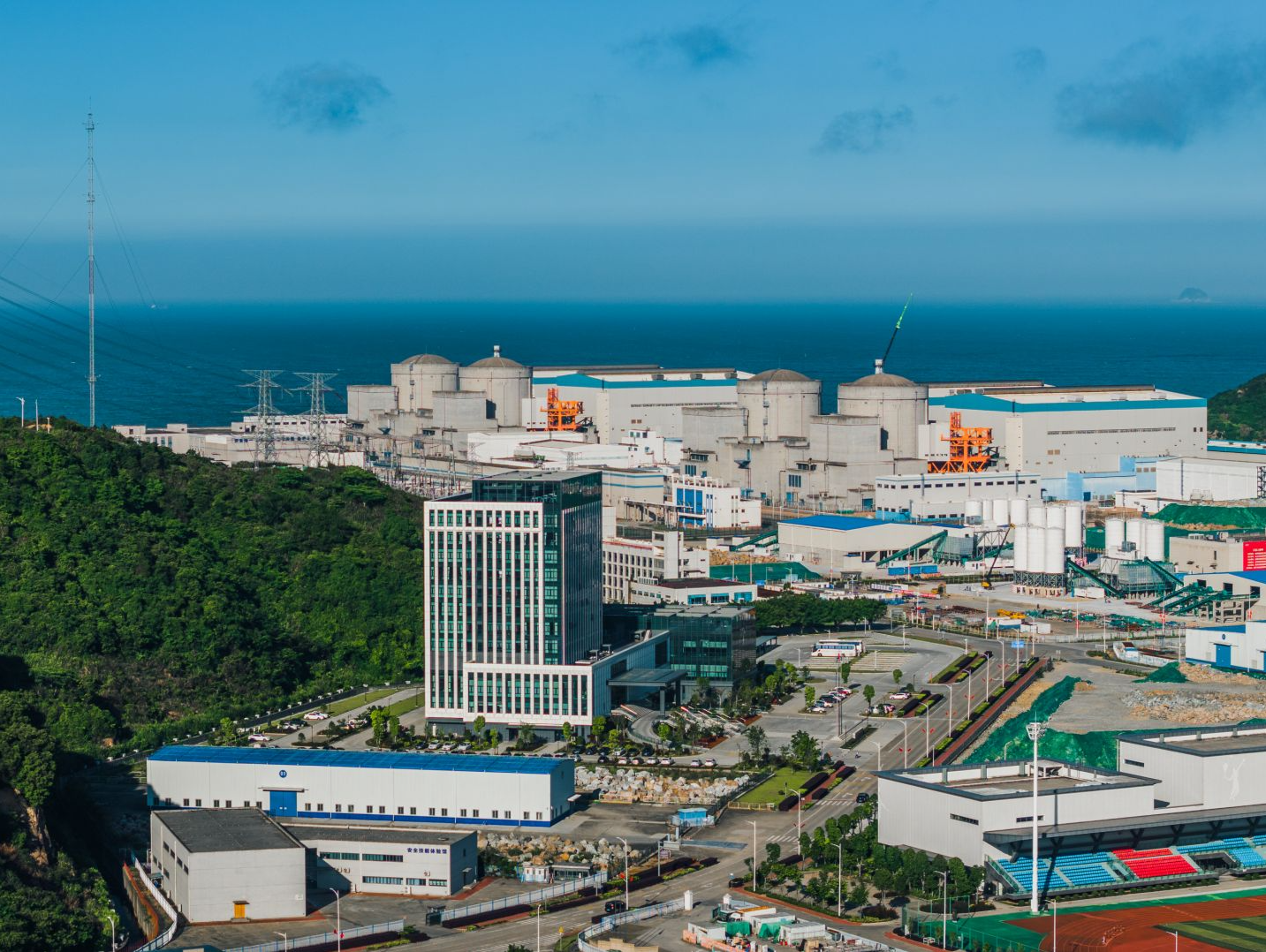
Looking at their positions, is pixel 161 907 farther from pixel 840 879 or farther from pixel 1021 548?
pixel 1021 548

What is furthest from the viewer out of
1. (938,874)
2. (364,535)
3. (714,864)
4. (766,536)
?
(766,536)

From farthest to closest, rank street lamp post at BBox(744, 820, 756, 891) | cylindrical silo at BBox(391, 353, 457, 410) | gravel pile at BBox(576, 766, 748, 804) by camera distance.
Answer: cylindrical silo at BBox(391, 353, 457, 410) → gravel pile at BBox(576, 766, 748, 804) → street lamp post at BBox(744, 820, 756, 891)

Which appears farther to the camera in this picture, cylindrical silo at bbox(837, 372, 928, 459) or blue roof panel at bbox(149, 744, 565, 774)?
cylindrical silo at bbox(837, 372, 928, 459)

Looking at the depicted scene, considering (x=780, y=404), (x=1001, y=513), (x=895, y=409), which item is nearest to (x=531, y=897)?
(x=1001, y=513)

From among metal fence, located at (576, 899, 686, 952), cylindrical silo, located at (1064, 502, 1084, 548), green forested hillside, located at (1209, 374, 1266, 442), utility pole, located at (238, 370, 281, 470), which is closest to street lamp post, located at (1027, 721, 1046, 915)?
metal fence, located at (576, 899, 686, 952)

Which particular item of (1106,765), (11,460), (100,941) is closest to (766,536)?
(11,460)

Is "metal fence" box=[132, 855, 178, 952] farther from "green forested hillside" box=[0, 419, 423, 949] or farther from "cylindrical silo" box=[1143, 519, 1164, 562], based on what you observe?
"cylindrical silo" box=[1143, 519, 1164, 562]

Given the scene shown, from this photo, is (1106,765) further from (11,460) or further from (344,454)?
(344,454)
